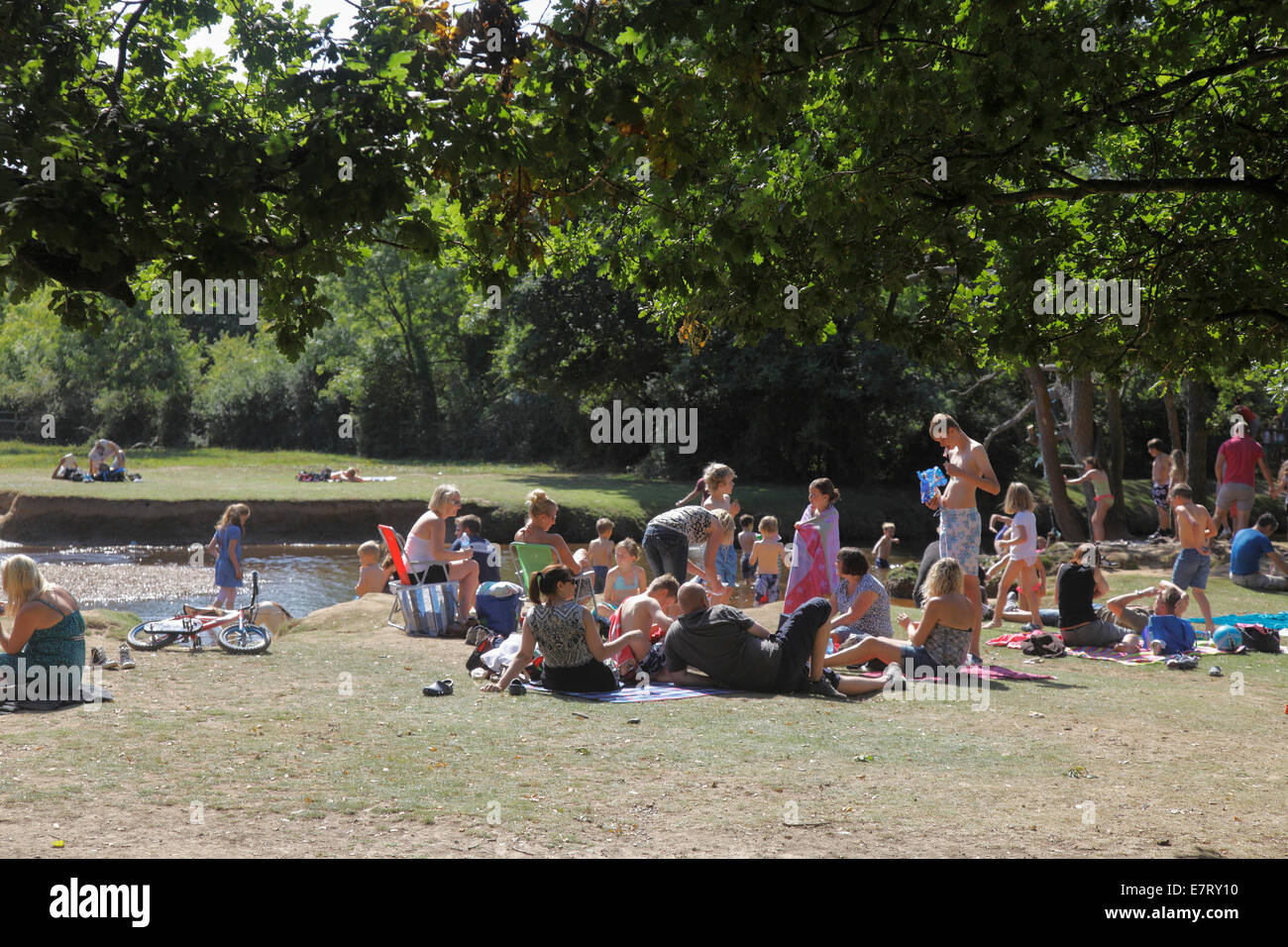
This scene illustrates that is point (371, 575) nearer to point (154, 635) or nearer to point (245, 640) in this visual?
point (245, 640)

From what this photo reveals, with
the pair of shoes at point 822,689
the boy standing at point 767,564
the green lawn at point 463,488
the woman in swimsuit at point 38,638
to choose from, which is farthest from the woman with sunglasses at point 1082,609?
the green lawn at point 463,488

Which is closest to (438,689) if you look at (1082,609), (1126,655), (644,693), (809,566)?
(644,693)

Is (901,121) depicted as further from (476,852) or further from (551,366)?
(551,366)

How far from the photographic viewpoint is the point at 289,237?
6688 millimetres

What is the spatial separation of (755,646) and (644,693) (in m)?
0.97

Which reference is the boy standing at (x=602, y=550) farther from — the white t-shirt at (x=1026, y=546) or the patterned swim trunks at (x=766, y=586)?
the white t-shirt at (x=1026, y=546)

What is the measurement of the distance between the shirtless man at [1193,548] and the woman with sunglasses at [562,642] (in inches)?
282

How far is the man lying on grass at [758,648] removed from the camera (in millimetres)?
8727

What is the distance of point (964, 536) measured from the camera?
11.1 metres

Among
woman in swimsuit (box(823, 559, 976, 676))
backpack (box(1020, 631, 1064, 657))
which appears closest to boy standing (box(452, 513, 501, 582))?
woman in swimsuit (box(823, 559, 976, 676))

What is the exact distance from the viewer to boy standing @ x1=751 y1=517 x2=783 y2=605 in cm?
1476

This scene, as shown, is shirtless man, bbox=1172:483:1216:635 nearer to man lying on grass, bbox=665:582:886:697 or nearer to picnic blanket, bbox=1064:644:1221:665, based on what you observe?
picnic blanket, bbox=1064:644:1221:665

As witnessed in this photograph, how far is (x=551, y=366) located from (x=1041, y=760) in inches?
1067

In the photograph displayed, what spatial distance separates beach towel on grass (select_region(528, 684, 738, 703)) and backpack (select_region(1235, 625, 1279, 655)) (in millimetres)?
6041
